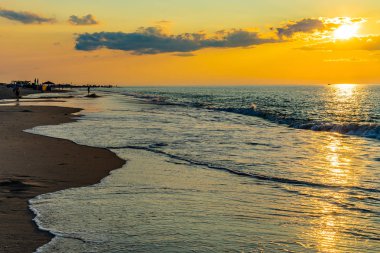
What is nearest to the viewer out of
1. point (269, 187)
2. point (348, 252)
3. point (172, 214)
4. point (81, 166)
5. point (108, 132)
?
point (348, 252)

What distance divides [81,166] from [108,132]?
10983 mm

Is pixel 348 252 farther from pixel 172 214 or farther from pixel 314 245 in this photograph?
pixel 172 214

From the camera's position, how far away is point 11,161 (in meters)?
13.7

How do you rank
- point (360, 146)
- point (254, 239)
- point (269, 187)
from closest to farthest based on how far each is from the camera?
point (254, 239)
point (269, 187)
point (360, 146)

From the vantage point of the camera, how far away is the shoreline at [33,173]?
6.92 meters

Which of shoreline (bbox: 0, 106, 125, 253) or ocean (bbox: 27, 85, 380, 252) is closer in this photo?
ocean (bbox: 27, 85, 380, 252)

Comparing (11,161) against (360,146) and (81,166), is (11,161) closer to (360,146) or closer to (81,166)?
(81,166)

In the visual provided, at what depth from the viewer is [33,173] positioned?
12039 millimetres

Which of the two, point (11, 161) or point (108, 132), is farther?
point (108, 132)

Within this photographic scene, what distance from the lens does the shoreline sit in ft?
22.7

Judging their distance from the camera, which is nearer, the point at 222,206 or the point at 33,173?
the point at 222,206

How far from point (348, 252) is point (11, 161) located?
1074 centimetres

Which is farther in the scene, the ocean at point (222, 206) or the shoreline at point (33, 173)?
the shoreline at point (33, 173)

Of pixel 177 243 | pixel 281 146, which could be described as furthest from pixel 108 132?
pixel 177 243
